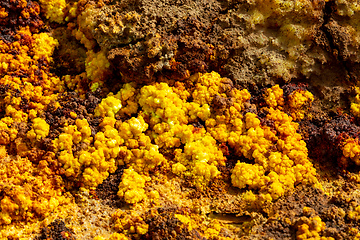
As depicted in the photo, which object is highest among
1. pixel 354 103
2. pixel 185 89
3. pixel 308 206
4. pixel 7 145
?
pixel 354 103

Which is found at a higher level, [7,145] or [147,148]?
[147,148]

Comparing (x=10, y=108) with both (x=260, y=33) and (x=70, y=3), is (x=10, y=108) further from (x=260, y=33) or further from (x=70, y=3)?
(x=260, y=33)

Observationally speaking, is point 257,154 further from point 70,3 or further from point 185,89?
point 70,3

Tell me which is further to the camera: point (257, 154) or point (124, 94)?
point (124, 94)

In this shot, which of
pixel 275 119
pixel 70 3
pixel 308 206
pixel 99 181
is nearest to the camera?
pixel 308 206

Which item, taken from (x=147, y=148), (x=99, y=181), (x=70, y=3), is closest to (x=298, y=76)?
(x=147, y=148)

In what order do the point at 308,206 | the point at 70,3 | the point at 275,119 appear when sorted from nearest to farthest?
the point at 308,206 < the point at 275,119 < the point at 70,3

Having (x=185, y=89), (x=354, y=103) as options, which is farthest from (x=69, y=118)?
(x=354, y=103)
